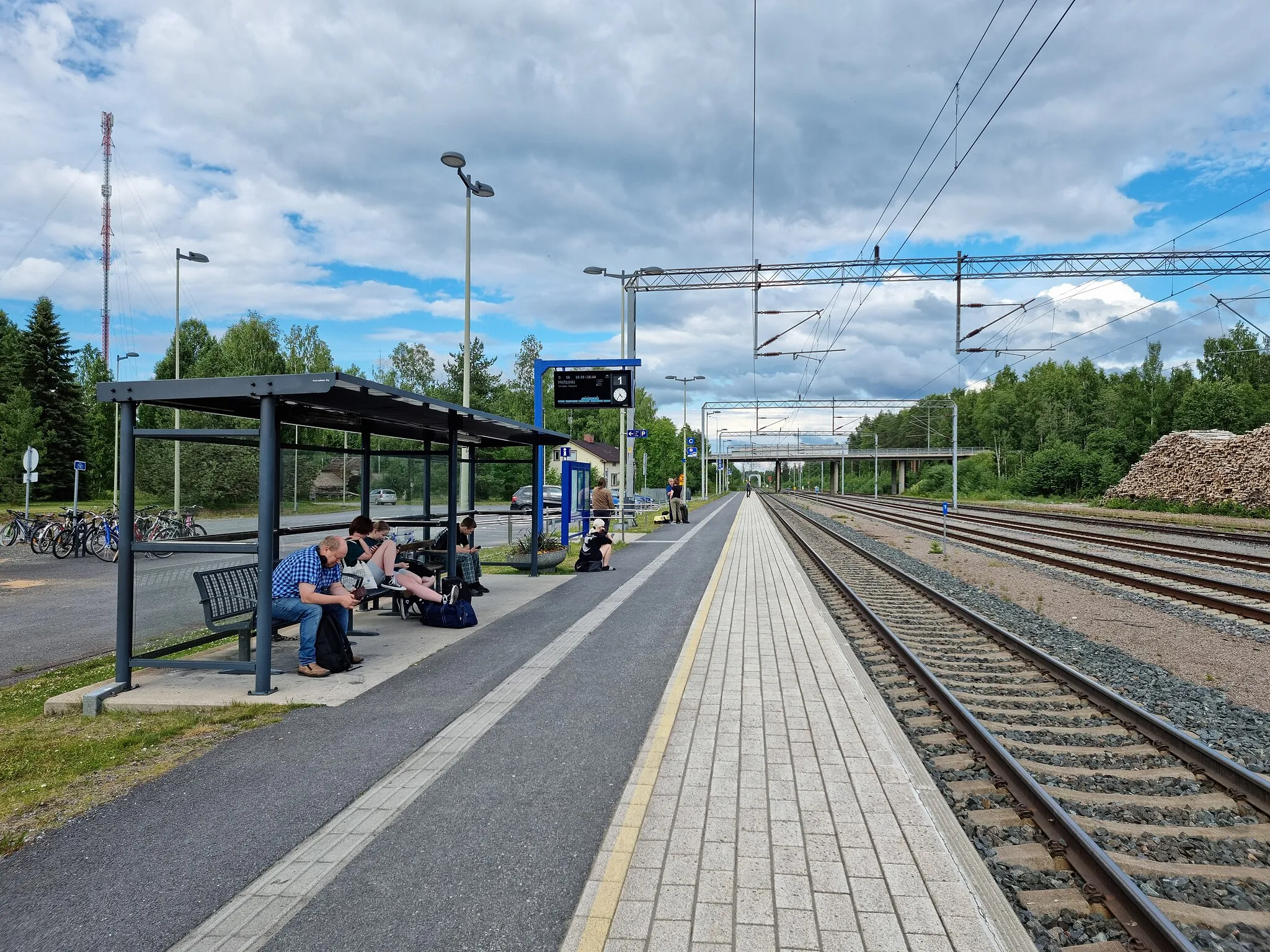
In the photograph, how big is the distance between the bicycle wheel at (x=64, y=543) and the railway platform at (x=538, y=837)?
16075 millimetres

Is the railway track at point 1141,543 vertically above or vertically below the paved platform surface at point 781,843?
above

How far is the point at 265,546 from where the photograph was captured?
6.17 meters

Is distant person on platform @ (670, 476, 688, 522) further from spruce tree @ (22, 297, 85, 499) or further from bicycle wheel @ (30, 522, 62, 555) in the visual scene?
spruce tree @ (22, 297, 85, 499)

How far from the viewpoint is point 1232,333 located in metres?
73.6

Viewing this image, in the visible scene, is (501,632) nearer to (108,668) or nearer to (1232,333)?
(108,668)

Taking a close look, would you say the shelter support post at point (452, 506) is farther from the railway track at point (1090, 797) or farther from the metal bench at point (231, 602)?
the railway track at point (1090, 797)

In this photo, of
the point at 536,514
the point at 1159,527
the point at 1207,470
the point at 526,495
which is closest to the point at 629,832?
the point at 536,514

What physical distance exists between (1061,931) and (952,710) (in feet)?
8.81

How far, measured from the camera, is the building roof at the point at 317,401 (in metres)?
5.97

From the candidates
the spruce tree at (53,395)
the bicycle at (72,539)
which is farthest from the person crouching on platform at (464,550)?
the spruce tree at (53,395)

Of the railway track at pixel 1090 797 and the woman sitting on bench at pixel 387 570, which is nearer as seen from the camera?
the railway track at pixel 1090 797

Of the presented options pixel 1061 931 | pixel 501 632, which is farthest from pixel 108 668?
pixel 1061 931

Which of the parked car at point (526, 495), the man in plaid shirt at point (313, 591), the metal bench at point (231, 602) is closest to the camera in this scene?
the metal bench at point (231, 602)

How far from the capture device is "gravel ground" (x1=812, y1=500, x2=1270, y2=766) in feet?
18.2
